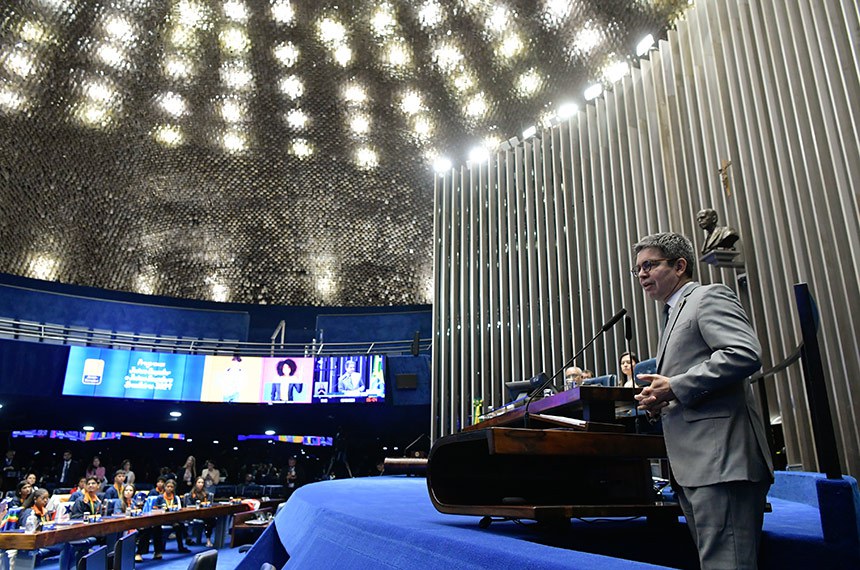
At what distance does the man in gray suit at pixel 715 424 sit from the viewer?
1315 mm

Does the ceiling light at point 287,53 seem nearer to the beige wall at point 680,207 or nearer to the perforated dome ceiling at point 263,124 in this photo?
the perforated dome ceiling at point 263,124

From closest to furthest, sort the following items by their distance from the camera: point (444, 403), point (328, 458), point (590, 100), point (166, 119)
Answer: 1. point (590, 100)
2. point (444, 403)
3. point (166, 119)
4. point (328, 458)

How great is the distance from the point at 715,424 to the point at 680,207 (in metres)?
A: 5.49

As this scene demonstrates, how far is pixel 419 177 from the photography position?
15.3 m

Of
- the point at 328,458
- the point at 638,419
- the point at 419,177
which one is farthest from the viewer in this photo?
the point at 328,458

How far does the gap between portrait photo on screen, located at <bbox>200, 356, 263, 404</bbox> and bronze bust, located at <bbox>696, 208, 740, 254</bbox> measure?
10.8 m

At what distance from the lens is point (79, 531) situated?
18.8 ft

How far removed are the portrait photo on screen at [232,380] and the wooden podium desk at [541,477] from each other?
1212 centimetres

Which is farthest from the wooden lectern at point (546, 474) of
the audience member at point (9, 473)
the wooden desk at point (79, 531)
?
the audience member at point (9, 473)

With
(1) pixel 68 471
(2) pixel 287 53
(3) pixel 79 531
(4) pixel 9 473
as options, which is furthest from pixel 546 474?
(1) pixel 68 471

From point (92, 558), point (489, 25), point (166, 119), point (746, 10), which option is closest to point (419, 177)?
point (489, 25)

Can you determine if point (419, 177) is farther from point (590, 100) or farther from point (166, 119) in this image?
point (590, 100)

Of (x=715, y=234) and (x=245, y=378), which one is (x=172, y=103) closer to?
(x=245, y=378)

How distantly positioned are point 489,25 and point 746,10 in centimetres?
589
